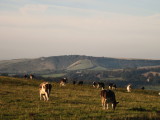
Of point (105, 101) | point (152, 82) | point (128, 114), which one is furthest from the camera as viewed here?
point (152, 82)

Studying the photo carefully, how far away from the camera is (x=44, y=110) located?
72.8 feet

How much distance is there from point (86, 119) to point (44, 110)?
14.9 ft

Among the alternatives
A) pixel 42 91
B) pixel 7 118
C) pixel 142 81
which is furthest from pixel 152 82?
pixel 7 118

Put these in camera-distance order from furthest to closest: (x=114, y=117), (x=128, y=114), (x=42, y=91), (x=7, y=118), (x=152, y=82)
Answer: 1. (x=152, y=82)
2. (x=42, y=91)
3. (x=128, y=114)
4. (x=114, y=117)
5. (x=7, y=118)

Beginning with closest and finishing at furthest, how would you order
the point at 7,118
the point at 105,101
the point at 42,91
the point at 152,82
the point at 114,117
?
the point at 7,118 → the point at 114,117 → the point at 105,101 → the point at 42,91 → the point at 152,82

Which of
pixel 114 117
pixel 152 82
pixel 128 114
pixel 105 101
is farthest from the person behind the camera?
pixel 152 82

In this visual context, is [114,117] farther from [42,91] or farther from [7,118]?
[42,91]

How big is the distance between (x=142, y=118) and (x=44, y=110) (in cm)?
756

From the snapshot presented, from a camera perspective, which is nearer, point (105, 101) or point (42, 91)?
point (105, 101)

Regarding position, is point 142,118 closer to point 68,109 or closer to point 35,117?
point 68,109

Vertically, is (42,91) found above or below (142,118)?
above

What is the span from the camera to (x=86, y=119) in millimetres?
19016

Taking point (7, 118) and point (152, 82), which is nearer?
point (7, 118)

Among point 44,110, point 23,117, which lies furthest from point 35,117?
point 44,110
